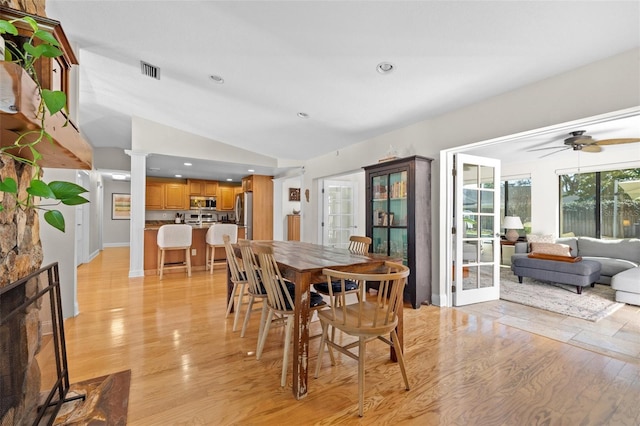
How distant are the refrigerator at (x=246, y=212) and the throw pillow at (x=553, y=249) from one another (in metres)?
5.91

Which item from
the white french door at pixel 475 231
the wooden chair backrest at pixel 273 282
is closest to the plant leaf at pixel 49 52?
the wooden chair backrest at pixel 273 282

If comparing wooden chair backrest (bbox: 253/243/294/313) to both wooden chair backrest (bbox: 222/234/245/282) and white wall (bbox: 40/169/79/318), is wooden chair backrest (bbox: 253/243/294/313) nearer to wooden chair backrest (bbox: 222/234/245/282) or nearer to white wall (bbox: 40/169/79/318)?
wooden chair backrest (bbox: 222/234/245/282)

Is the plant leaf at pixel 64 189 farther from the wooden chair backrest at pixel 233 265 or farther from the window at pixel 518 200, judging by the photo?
the window at pixel 518 200

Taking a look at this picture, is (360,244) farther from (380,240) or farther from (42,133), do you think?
(42,133)

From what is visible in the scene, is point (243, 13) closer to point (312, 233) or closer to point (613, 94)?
point (613, 94)

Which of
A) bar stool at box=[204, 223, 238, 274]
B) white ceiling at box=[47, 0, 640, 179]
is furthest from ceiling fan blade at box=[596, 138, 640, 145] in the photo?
bar stool at box=[204, 223, 238, 274]

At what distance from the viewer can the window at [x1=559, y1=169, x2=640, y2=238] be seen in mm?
5188

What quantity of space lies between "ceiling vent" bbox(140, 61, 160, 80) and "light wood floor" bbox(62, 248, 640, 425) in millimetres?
2803

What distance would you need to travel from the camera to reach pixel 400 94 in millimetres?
3131

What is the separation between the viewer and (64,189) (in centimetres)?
99

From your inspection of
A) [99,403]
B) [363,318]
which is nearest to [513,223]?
[363,318]

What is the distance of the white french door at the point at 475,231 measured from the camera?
3.52 meters

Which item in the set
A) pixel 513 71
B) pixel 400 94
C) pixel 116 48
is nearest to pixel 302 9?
pixel 400 94

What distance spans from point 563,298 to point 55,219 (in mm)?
5269
